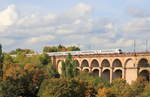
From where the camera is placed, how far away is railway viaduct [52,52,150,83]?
74250mm

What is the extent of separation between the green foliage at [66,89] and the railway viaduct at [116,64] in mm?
24471

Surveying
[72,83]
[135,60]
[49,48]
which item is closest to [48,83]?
[72,83]

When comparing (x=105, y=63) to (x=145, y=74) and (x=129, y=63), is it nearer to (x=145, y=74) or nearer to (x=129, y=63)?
(x=129, y=63)

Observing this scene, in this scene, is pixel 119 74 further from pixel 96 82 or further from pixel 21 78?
pixel 21 78

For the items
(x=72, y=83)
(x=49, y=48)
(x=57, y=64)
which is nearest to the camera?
(x=72, y=83)

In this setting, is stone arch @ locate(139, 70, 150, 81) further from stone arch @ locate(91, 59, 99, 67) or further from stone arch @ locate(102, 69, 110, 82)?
stone arch @ locate(91, 59, 99, 67)

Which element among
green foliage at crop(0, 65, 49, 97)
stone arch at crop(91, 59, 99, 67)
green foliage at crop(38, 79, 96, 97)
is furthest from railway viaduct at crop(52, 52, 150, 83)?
green foliage at crop(38, 79, 96, 97)

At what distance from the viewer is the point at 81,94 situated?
1986 inches

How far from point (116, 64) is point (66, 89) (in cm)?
3292

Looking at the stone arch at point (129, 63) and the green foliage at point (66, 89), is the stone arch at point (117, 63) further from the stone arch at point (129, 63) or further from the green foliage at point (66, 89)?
the green foliage at point (66, 89)

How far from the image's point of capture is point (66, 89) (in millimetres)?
49469

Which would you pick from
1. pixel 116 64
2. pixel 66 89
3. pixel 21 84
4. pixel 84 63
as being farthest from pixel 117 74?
pixel 66 89

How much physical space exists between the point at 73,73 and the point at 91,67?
2523 cm

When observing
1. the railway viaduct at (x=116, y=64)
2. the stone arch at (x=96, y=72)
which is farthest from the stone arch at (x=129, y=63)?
the stone arch at (x=96, y=72)
